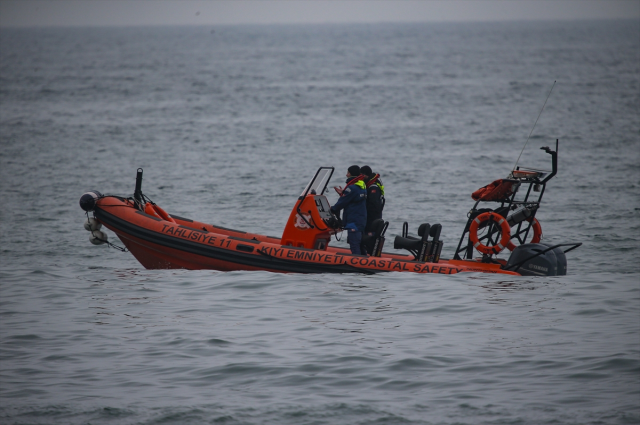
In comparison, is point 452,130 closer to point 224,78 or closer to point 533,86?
point 533,86

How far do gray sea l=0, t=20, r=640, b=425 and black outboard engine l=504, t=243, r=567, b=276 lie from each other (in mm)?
172

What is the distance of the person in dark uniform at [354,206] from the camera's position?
8219 mm

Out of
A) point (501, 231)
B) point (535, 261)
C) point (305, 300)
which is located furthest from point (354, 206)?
point (535, 261)

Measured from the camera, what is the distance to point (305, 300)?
734 cm

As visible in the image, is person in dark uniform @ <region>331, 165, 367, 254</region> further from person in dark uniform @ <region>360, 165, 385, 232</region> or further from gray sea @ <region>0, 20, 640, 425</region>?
gray sea @ <region>0, 20, 640, 425</region>

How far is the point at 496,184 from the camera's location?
808 cm

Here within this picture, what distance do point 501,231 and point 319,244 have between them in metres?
2.03

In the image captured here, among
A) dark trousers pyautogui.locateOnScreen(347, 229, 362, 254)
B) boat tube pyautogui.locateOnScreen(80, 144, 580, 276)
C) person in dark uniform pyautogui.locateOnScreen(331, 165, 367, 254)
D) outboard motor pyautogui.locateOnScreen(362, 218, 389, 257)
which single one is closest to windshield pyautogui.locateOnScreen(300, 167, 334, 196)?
boat tube pyautogui.locateOnScreen(80, 144, 580, 276)

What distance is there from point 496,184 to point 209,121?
2069 centimetres

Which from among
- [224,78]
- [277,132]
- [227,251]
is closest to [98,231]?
[227,251]

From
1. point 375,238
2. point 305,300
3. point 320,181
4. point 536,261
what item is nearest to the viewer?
point 305,300

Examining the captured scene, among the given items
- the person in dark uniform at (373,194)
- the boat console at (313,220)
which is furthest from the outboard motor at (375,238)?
the boat console at (313,220)

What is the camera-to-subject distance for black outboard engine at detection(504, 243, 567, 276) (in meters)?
7.79

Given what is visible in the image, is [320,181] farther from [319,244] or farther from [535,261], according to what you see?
[535,261]
